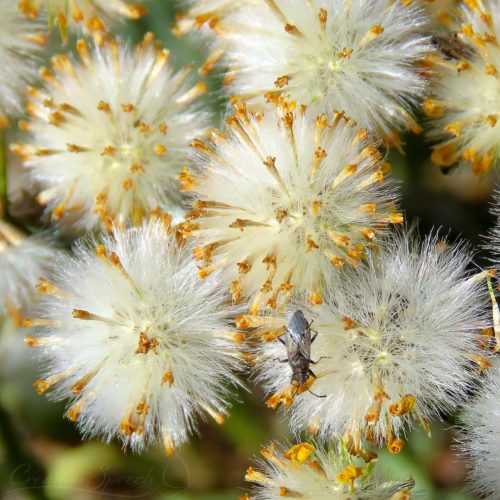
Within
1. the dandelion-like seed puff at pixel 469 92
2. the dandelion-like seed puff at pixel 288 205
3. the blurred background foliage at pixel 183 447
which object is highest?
the dandelion-like seed puff at pixel 469 92

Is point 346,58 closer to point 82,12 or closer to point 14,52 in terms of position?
point 82,12

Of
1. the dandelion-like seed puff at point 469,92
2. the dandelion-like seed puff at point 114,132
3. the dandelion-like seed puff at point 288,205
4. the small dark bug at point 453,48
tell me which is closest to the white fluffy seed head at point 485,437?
the dandelion-like seed puff at point 288,205

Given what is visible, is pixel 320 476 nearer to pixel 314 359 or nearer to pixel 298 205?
pixel 314 359

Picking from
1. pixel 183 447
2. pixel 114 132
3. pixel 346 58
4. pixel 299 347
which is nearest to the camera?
pixel 299 347

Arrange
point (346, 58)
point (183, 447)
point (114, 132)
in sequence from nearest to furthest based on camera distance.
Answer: point (346, 58), point (114, 132), point (183, 447)

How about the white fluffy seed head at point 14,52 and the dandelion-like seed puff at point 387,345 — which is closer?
the dandelion-like seed puff at point 387,345

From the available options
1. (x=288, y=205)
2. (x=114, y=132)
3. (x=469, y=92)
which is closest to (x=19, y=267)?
(x=114, y=132)

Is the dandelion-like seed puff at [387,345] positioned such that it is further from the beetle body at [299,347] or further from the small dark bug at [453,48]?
the small dark bug at [453,48]
